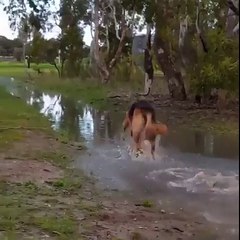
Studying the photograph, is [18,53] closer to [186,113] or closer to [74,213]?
[186,113]

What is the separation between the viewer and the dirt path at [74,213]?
678 centimetres

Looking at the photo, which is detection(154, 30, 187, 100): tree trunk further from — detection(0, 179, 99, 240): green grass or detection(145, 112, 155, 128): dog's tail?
detection(145, 112, 155, 128): dog's tail

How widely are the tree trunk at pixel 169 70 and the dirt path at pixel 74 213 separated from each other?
1587cm

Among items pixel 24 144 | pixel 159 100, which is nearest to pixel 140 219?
pixel 24 144

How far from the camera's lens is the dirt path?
678cm

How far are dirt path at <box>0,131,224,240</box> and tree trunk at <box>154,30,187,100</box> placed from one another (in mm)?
15870

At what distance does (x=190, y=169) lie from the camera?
37.5 ft

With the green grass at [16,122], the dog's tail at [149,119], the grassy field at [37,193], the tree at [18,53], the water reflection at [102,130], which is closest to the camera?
the grassy field at [37,193]

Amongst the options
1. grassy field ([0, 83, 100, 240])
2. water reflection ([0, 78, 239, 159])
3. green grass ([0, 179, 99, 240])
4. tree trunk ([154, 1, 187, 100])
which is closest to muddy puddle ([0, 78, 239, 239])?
water reflection ([0, 78, 239, 159])

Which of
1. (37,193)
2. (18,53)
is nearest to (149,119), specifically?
(37,193)

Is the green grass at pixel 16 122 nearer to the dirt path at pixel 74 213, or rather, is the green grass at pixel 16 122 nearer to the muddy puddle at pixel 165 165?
the muddy puddle at pixel 165 165

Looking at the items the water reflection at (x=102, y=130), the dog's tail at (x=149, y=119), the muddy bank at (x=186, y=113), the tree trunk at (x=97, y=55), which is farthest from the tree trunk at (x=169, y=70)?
the dog's tail at (x=149, y=119)

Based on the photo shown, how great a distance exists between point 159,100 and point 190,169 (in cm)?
1485

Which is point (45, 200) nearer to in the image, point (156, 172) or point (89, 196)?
point (89, 196)
